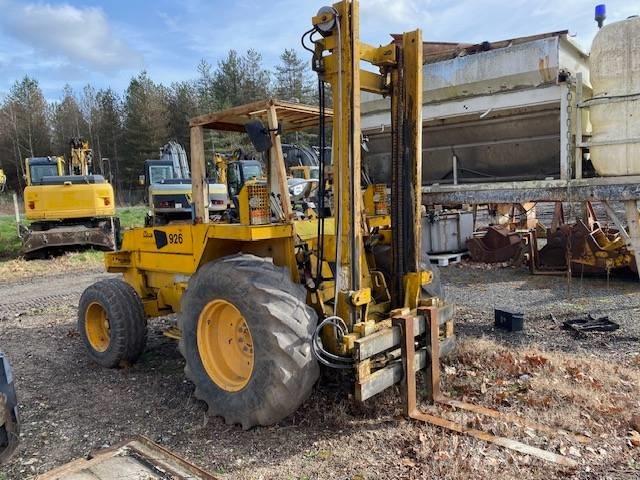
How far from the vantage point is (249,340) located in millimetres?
4102

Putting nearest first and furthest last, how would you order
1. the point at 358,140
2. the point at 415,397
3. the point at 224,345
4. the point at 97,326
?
the point at 358,140 < the point at 415,397 < the point at 224,345 < the point at 97,326

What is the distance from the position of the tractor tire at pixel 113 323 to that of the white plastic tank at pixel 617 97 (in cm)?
519

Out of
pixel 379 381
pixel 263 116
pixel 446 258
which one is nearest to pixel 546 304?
pixel 446 258

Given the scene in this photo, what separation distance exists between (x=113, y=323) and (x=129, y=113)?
136 feet

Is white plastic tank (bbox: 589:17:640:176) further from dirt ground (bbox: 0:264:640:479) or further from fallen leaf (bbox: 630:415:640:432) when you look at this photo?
fallen leaf (bbox: 630:415:640:432)

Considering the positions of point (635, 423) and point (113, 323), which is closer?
point (635, 423)

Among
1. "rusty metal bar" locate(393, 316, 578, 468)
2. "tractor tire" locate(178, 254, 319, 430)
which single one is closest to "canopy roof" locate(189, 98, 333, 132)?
"tractor tire" locate(178, 254, 319, 430)

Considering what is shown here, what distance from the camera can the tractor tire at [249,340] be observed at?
3561mm

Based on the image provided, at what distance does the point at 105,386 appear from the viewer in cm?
496

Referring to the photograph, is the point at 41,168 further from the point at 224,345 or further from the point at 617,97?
the point at 617,97

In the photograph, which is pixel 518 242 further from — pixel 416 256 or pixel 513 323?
pixel 416 256

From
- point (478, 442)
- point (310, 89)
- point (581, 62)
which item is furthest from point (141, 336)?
point (310, 89)

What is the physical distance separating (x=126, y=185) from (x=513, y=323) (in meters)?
41.2

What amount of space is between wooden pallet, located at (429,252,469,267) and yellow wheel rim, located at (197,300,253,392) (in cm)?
782
